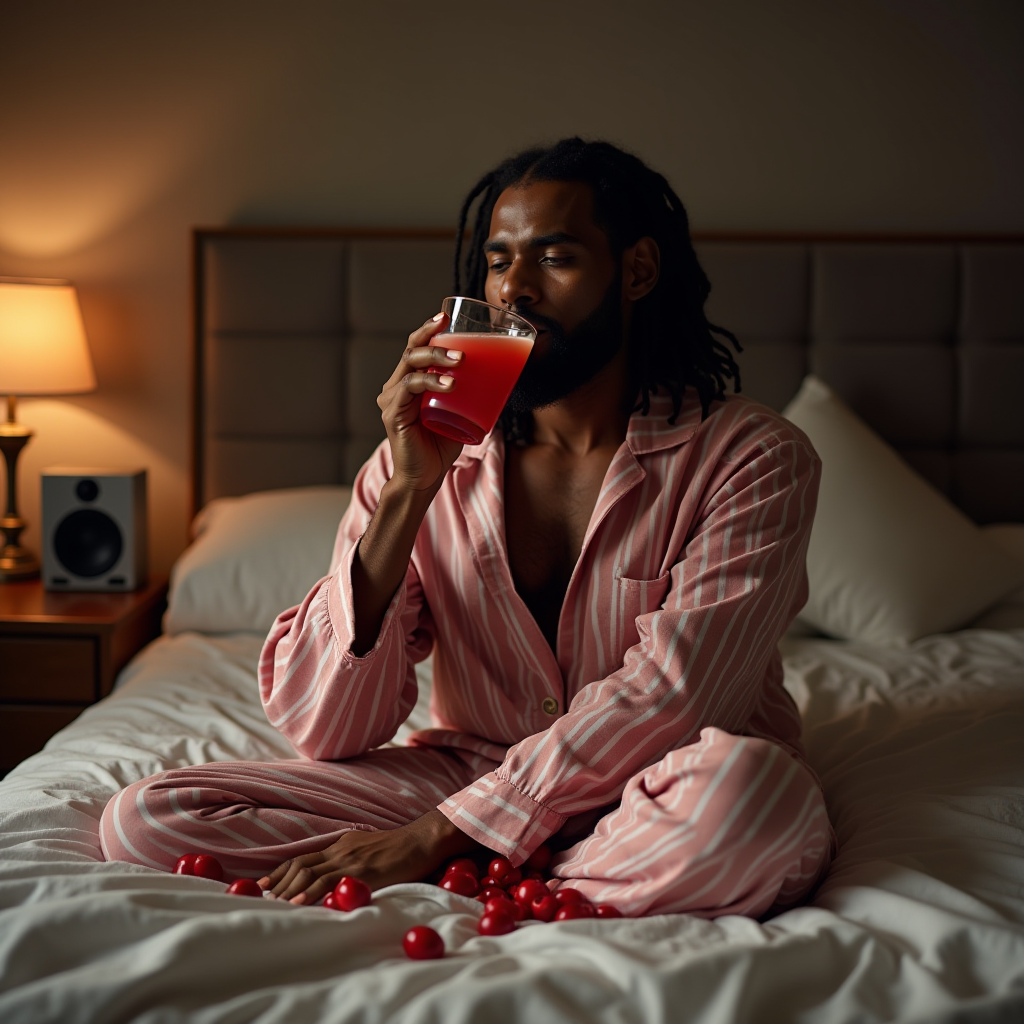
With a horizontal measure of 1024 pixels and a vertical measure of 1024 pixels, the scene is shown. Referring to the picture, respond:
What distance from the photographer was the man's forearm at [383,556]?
1426 mm

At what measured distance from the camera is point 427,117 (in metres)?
2.92

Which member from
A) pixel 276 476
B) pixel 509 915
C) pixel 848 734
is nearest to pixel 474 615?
pixel 509 915

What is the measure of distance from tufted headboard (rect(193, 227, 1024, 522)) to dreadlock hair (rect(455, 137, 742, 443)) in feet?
3.69

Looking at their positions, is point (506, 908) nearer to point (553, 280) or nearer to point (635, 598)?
point (635, 598)

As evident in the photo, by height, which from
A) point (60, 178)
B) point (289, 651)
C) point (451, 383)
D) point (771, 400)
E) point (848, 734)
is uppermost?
point (60, 178)

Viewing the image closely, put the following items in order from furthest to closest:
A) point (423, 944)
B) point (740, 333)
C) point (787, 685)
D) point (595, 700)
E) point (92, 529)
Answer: point (740, 333)
point (92, 529)
point (787, 685)
point (595, 700)
point (423, 944)

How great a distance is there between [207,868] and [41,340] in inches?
75.2

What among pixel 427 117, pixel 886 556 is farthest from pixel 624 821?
pixel 427 117

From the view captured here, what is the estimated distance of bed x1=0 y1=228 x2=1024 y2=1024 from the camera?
3.03ft

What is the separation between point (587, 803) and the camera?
131 centimetres

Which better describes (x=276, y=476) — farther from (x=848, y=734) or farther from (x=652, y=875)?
(x=652, y=875)

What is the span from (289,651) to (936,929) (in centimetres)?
86

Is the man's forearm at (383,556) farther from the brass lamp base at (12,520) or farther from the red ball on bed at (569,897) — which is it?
the brass lamp base at (12,520)

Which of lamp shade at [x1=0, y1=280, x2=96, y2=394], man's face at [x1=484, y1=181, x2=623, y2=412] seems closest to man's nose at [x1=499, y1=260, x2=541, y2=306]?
man's face at [x1=484, y1=181, x2=623, y2=412]
